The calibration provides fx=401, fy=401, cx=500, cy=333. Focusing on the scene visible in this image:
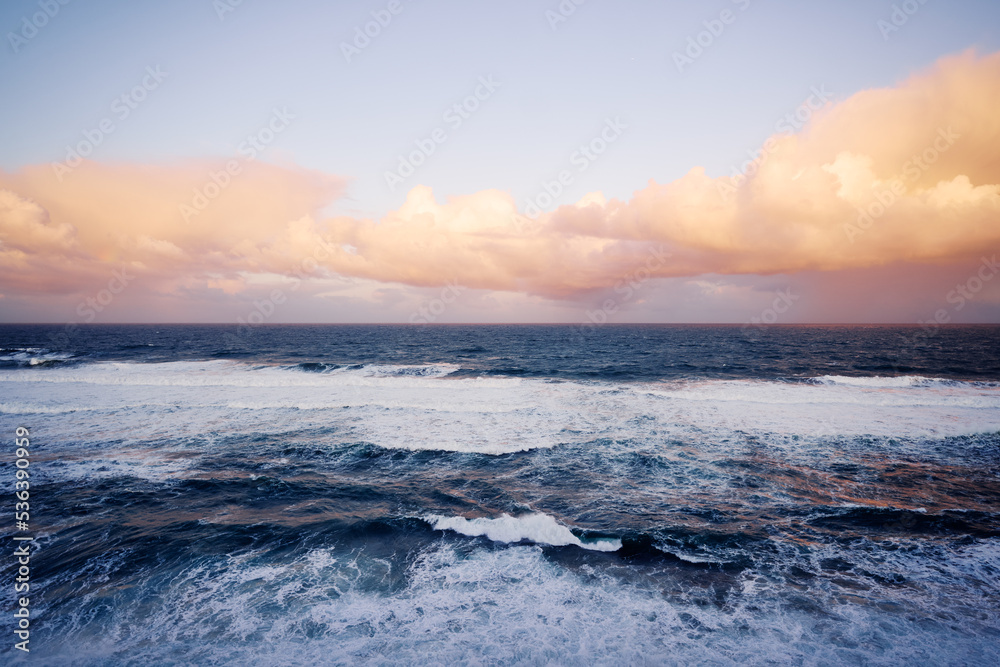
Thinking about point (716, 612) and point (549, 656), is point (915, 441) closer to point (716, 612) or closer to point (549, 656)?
point (716, 612)

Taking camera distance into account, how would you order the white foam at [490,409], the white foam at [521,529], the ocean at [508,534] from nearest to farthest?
the ocean at [508,534] < the white foam at [521,529] < the white foam at [490,409]

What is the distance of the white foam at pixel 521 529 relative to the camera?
28.5 ft

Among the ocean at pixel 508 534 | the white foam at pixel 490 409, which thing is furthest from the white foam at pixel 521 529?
the white foam at pixel 490 409

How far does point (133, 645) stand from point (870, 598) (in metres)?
11.8

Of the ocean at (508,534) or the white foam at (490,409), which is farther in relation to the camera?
the white foam at (490,409)

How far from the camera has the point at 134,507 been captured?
33.4ft

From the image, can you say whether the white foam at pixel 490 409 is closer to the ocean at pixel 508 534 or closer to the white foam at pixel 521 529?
the ocean at pixel 508 534

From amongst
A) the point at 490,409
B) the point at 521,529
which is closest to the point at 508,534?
the point at 521,529

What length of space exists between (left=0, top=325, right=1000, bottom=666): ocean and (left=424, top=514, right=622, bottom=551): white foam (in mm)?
A: 61

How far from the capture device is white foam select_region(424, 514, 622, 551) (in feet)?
28.5

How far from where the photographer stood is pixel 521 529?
363 inches

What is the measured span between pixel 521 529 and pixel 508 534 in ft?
1.13

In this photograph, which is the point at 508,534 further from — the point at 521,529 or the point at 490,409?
the point at 490,409

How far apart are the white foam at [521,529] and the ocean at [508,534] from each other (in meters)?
0.06
